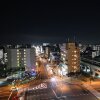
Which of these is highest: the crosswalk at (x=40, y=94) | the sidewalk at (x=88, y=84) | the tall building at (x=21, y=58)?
the tall building at (x=21, y=58)

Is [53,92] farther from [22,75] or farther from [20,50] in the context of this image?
[20,50]

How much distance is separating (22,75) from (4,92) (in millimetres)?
16386

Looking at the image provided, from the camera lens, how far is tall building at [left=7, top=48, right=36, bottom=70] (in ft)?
204

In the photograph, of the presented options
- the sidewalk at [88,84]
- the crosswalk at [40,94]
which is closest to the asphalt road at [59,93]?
the crosswalk at [40,94]

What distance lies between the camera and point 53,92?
3716 centimetres

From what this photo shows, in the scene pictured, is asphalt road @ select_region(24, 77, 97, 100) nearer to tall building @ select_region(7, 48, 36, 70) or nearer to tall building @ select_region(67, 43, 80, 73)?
tall building @ select_region(67, 43, 80, 73)

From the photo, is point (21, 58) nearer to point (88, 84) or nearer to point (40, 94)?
point (88, 84)

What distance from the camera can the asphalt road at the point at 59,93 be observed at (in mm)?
33531

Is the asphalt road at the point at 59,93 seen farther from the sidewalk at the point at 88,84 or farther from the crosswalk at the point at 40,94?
the sidewalk at the point at 88,84

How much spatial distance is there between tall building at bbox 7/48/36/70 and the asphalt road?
21612mm

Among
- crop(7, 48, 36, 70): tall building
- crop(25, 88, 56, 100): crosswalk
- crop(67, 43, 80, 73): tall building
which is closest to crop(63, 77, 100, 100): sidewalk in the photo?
crop(67, 43, 80, 73): tall building

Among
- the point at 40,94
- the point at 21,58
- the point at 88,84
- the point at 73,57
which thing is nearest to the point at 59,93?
the point at 40,94

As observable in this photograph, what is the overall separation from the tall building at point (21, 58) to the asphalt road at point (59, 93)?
2161 cm

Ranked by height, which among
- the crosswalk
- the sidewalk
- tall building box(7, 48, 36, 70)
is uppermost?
tall building box(7, 48, 36, 70)
